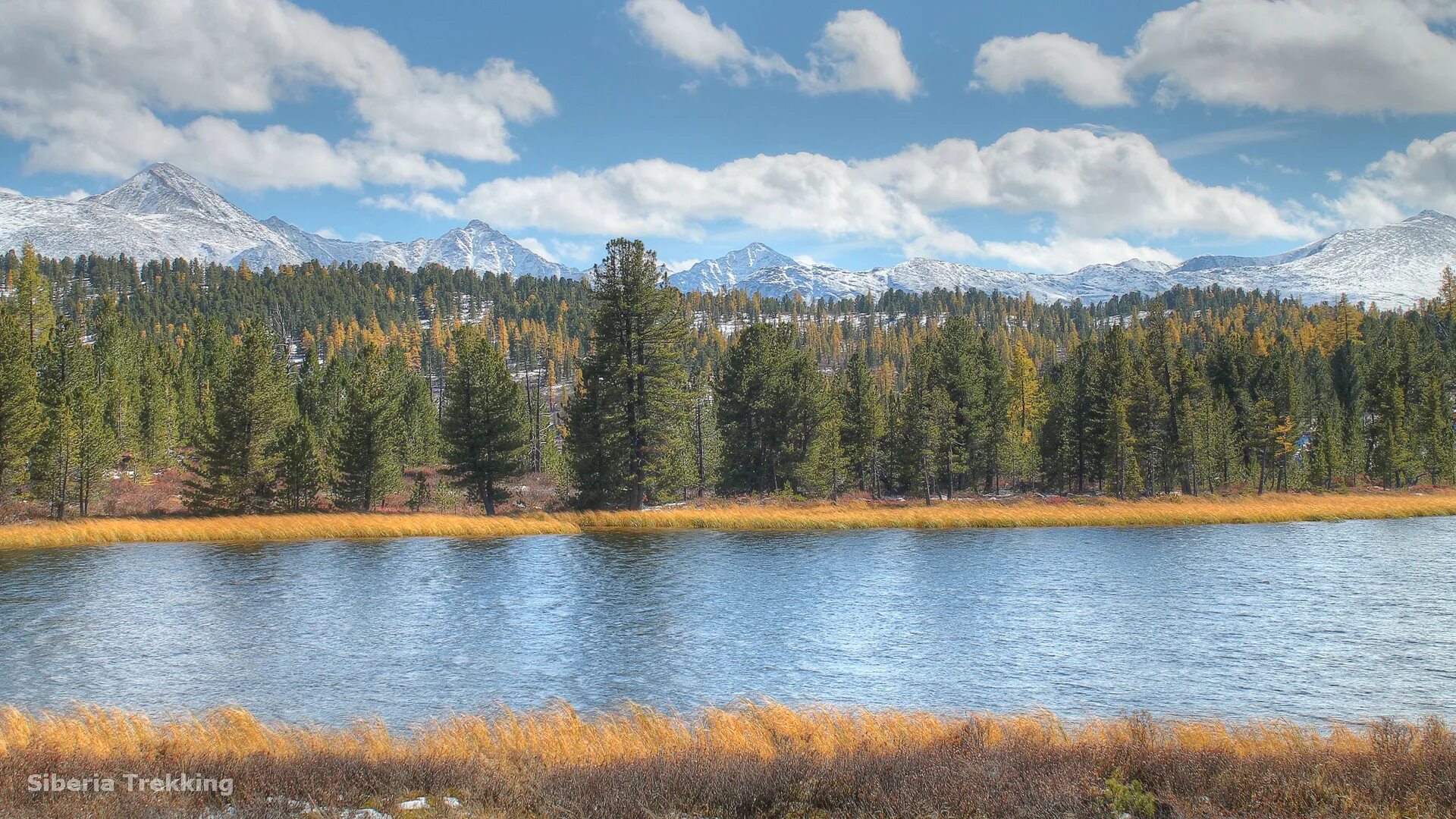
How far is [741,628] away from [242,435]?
46700 mm

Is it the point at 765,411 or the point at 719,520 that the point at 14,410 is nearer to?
the point at 719,520

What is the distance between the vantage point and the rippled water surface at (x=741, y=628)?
21.0 meters

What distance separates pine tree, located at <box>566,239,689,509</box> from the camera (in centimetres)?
5691

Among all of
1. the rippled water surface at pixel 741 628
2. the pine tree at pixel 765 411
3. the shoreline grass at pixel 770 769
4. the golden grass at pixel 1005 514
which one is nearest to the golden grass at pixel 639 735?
the shoreline grass at pixel 770 769

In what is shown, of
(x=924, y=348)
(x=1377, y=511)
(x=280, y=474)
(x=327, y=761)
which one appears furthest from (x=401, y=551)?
(x=1377, y=511)

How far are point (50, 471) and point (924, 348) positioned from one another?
2636 inches

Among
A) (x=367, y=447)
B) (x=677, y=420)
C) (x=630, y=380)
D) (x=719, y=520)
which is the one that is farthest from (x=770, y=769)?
(x=367, y=447)

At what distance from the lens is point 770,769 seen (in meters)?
12.7

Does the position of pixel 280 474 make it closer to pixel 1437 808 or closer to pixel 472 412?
pixel 472 412

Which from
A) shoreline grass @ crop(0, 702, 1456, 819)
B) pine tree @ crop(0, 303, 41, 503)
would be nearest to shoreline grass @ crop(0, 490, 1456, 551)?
pine tree @ crop(0, 303, 41, 503)

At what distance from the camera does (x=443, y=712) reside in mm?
19578

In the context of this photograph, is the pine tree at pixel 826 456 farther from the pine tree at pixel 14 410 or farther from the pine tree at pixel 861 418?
the pine tree at pixel 14 410

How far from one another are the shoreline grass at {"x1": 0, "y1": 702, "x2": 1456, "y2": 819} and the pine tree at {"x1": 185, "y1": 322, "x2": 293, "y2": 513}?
47.0 m

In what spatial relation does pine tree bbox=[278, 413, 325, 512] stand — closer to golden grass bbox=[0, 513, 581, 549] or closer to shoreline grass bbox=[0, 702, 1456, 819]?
golden grass bbox=[0, 513, 581, 549]
